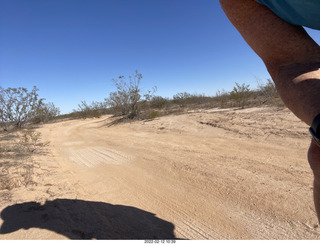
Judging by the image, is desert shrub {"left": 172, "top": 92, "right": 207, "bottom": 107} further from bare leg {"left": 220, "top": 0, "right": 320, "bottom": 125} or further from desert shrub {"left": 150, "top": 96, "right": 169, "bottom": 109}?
bare leg {"left": 220, "top": 0, "right": 320, "bottom": 125}

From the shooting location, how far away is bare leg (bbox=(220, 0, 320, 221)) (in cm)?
46

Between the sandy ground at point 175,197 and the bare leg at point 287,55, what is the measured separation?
4.60 feet

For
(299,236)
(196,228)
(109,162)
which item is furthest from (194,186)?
(109,162)

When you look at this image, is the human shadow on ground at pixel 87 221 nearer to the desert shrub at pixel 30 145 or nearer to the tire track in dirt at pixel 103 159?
the tire track in dirt at pixel 103 159

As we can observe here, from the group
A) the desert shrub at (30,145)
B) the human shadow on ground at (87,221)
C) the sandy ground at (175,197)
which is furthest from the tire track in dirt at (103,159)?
the desert shrub at (30,145)

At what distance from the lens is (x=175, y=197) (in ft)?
7.27

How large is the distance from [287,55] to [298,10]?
0.41 feet

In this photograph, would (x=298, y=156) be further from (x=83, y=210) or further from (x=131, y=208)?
(x=83, y=210)

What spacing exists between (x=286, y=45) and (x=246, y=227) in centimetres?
159

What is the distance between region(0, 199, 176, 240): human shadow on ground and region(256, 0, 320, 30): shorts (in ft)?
5.38

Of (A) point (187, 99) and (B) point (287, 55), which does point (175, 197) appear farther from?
(A) point (187, 99)

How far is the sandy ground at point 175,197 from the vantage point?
1589mm

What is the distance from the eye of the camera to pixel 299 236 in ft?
4.86

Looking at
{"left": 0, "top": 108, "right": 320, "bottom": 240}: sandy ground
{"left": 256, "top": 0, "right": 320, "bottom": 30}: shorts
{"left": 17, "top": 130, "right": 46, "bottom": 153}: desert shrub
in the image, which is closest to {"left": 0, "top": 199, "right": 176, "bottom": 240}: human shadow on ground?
{"left": 0, "top": 108, "right": 320, "bottom": 240}: sandy ground
